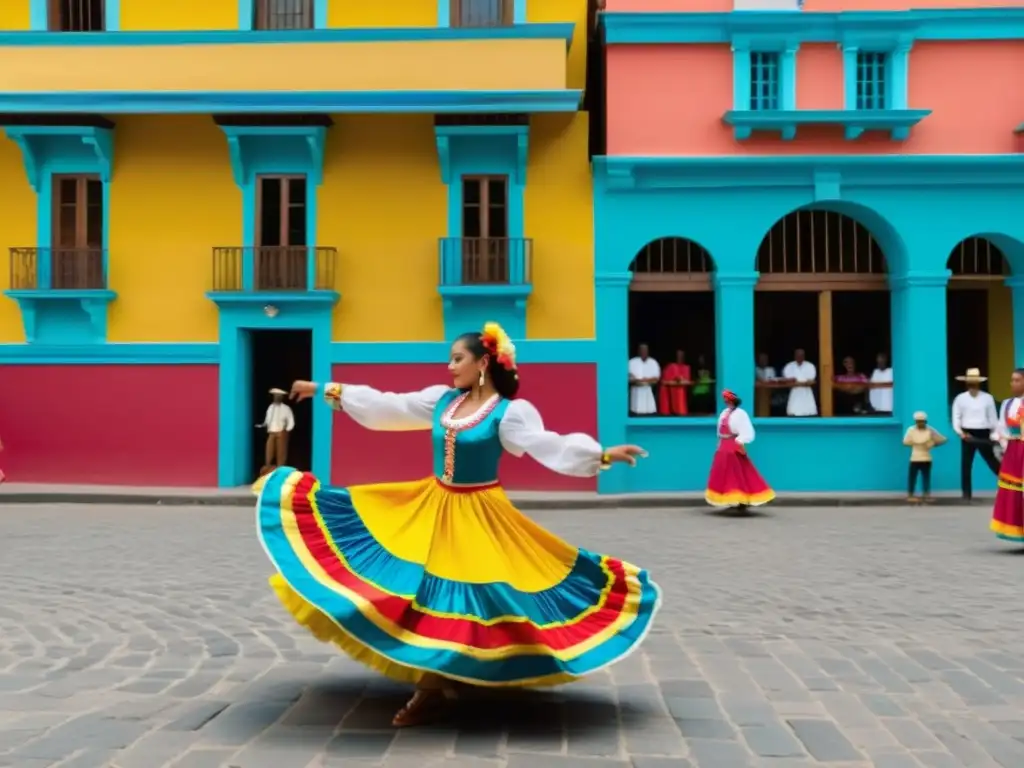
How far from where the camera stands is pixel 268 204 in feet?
59.3

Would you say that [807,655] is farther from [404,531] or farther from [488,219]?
[488,219]

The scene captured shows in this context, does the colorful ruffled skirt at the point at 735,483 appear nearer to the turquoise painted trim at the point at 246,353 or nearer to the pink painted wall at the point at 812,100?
the pink painted wall at the point at 812,100

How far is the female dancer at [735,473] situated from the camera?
1434cm

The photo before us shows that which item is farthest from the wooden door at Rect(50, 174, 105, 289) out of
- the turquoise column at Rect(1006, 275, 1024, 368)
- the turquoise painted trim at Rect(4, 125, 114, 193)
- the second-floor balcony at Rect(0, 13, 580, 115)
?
the turquoise column at Rect(1006, 275, 1024, 368)

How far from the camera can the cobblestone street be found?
165 inches

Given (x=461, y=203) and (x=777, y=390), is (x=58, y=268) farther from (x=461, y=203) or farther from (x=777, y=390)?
(x=777, y=390)

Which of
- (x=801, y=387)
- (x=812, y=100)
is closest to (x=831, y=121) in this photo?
(x=812, y=100)

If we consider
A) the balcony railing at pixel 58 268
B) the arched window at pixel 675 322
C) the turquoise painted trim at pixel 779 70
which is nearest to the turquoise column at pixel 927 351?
the arched window at pixel 675 322

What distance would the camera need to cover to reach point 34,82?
693 inches

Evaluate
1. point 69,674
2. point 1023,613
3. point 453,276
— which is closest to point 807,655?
point 1023,613

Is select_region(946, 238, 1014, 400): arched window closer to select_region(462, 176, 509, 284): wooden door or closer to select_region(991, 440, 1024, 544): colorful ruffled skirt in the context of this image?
select_region(462, 176, 509, 284): wooden door

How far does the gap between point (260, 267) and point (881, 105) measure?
10734 mm

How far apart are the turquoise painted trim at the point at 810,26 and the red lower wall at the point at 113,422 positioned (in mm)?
9250

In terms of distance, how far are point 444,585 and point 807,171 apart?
581 inches
